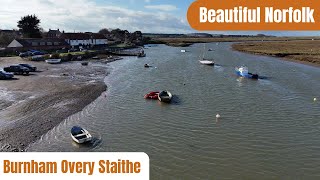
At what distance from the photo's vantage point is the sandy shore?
84.5 feet

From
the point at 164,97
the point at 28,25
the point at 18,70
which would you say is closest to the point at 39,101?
the point at 164,97

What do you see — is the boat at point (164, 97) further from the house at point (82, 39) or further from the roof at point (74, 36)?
the roof at point (74, 36)

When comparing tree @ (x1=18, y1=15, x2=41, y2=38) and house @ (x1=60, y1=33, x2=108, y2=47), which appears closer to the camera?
tree @ (x1=18, y1=15, x2=41, y2=38)

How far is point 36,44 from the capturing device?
94.5 meters

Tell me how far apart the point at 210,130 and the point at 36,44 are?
80.5m

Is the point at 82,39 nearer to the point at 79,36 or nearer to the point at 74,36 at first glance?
the point at 79,36

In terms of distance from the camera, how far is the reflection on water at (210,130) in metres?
20.9

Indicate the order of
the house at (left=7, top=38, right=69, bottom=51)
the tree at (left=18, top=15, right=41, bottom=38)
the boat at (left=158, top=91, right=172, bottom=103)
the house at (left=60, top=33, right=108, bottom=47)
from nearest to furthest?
1. the boat at (left=158, top=91, right=172, bottom=103)
2. the house at (left=7, top=38, right=69, bottom=51)
3. the tree at (left=18, top=15, right=41, bottom=38)
4. the house at (left=60, top=33, right=108, bottom=47)

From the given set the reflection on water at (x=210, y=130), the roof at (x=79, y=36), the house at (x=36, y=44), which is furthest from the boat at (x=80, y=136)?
the roof at (x=79, y=36)

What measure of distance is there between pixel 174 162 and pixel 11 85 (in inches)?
1276

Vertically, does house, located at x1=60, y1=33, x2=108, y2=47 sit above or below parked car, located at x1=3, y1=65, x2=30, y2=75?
above

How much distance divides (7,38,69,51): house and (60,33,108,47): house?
9.93 meters

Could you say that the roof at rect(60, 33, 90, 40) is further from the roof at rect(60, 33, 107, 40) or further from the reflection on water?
the reflection on water

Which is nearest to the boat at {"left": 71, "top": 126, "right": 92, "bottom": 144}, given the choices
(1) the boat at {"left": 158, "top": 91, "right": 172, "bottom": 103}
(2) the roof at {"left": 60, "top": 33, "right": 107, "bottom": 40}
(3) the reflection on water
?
(3) the reflection on water
